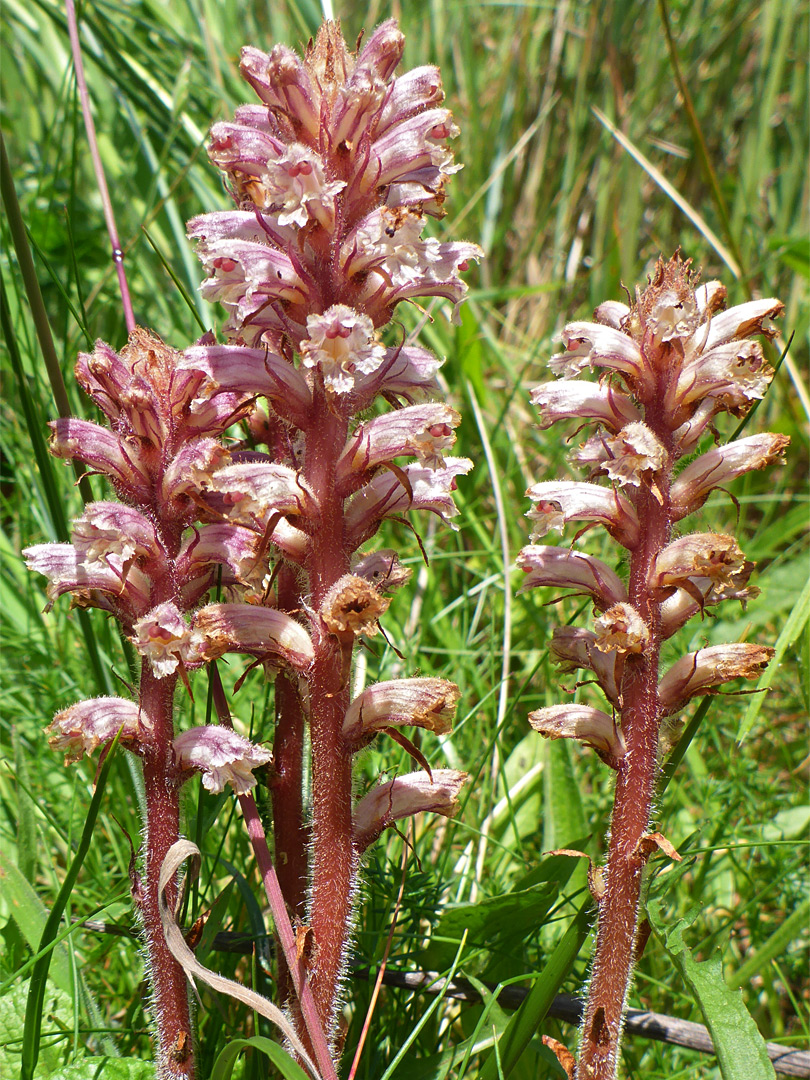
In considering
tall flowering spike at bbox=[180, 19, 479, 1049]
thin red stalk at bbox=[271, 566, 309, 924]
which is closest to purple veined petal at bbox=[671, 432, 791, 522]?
tall flowering spike at bbox=[180, 19, 479, 1049]

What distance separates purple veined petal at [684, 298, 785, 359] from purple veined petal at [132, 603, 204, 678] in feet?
3.56

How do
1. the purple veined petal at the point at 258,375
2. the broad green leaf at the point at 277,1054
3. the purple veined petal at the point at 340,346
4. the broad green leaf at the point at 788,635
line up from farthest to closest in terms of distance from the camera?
the broad green leaf at the point at 788,635 → the purple veined petal at the point at 258,375 → the purple veined petal at the point at 340,346 → the broad green leaf at the point at 277,1054

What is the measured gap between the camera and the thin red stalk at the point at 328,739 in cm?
177

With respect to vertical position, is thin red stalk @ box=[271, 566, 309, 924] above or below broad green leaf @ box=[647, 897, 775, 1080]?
above

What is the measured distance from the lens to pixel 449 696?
5.98 ft

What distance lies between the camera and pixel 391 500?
185 centimetres

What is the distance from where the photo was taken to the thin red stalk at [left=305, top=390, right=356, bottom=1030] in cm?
177

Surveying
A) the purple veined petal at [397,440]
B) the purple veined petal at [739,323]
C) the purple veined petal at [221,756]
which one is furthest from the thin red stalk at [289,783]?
the purple veined petal at [739,323]

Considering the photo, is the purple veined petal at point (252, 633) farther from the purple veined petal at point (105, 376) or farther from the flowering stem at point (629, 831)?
the flowering stem at point (629, 831)

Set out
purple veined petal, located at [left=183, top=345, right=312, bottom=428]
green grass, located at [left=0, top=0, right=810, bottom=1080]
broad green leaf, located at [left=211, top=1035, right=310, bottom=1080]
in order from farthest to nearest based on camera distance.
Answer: green grass, located at [left=0, top=0, right=810, bottom=1080], purple veined petal, located at [left=183, top=345, right=312, bottom=428], broad green leaf, located at [left=211, top=1035, right=310, bottom=1080]

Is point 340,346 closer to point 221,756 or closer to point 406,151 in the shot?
point 406,151

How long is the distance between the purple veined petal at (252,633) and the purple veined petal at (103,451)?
28 cm

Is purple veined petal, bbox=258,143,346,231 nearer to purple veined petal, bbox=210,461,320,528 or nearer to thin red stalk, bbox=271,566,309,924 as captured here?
purple veined petal, bbox=210,461,320,528

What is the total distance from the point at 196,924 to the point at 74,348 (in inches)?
91.0
